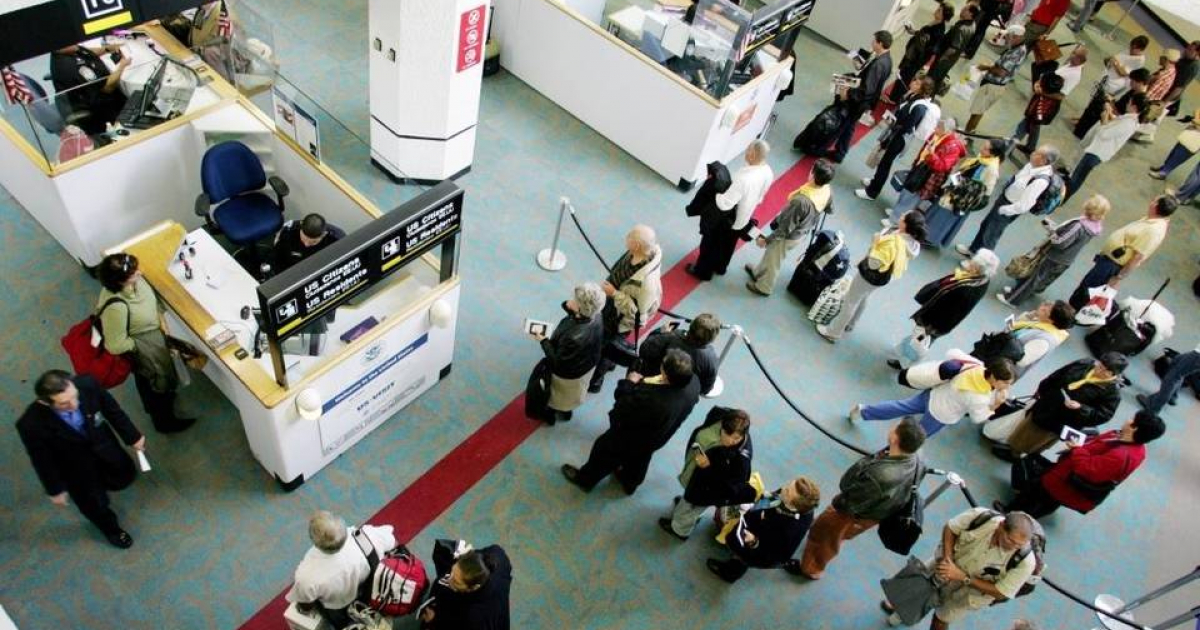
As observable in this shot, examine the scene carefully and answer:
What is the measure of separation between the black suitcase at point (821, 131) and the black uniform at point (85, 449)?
21.7ft

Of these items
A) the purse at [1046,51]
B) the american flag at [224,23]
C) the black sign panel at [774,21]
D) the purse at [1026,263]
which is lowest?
the purse at [1026,263]

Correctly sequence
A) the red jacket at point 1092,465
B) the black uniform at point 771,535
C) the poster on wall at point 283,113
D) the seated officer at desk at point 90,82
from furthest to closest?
the seated officer at desk at point 90,82 < the poster on wall at point 283,113 < the red jacket at point 1092,465 < the black uniform at point 771,535

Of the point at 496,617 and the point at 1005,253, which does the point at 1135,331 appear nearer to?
the point at 1005,253

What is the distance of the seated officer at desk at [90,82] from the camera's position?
5.48 metres

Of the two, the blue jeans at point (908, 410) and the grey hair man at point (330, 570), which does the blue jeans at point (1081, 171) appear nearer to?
the blue jeans at point (908, 410)

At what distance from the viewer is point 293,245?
201 inches

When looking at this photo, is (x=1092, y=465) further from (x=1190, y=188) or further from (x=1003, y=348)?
(x=1190, y=188)

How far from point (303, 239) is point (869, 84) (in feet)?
18.6

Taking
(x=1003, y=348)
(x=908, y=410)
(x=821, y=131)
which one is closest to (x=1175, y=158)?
(x=821, y=131)

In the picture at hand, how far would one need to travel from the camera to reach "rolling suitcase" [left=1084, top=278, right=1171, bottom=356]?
6791 mm

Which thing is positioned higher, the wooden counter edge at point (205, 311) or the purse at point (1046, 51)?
the purse at point (1046, 51)

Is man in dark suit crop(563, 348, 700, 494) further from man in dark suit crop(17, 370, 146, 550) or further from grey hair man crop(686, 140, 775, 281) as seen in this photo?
man in dark suit crop(17, 370, 146, 550)

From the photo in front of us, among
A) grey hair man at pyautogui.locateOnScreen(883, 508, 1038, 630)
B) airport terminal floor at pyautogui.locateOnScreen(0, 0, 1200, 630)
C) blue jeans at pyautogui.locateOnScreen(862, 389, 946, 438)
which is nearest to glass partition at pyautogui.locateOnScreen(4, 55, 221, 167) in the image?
airport terminal floor at pyautogui.locateOnScreen(0, 0, 1200, 630)

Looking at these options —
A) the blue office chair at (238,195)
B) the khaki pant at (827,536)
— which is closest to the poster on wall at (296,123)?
the blue office chair at (238,195)
